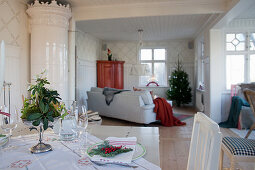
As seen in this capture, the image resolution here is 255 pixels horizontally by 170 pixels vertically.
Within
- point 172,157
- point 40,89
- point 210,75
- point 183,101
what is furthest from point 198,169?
point 183,101

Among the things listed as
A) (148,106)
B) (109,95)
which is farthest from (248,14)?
(109,95)

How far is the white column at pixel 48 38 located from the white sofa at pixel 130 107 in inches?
70.0

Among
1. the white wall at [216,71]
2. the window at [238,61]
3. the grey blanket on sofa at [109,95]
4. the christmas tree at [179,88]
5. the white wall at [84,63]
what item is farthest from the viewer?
the christmas tree at [179,88]

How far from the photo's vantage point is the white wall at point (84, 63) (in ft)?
21.4

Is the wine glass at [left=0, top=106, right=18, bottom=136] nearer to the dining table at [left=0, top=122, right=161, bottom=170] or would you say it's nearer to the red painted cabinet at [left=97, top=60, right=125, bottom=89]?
the dining table at [left=0, top=122, right=161, bottom=170]

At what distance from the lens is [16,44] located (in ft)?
12.1

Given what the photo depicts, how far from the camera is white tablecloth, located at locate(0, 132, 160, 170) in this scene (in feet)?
3.30

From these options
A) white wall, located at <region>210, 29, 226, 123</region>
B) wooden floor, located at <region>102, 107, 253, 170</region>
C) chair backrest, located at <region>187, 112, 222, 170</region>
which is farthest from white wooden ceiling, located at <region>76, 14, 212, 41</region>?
chair backrest, located at <region>187, 112, 222, 170</region>

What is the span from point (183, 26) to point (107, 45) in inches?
141

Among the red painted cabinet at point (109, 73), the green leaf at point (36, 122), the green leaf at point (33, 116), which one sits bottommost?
the green leaf at point (36, 122)

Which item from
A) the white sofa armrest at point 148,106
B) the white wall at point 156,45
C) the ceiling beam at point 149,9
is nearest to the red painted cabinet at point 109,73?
the white wall at point 156,45

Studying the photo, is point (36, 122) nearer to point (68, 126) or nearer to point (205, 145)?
point (68, 126)

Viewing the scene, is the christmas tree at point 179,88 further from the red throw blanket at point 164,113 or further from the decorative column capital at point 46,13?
the decorative column capital at point 46,13

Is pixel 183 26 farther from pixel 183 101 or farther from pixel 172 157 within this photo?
pixel 172 157
